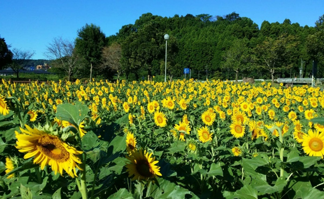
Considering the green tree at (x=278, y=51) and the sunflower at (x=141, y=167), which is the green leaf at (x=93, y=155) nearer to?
the sunflower at (x=141, y=167)

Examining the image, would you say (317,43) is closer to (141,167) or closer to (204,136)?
(204,136)

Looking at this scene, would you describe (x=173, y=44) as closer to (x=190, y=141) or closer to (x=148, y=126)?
(x=148, y=126)

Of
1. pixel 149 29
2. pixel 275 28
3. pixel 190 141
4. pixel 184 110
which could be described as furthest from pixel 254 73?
pixel 190 141

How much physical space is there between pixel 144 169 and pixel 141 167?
15 millimetres

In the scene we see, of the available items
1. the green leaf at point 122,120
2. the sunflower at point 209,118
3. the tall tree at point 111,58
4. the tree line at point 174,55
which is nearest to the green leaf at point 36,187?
the green leaf at point 122,120

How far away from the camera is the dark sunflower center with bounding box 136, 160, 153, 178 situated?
1122mm

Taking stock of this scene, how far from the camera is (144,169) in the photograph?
113cm

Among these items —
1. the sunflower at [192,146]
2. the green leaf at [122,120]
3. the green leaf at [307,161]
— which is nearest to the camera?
the green leaf at [122,120]

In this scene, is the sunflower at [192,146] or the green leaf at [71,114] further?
the sunflower at [192,146]

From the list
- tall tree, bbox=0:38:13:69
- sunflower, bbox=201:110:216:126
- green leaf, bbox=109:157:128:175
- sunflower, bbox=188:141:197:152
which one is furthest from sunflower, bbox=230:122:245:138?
tall tree, bbox=0:38:13:69

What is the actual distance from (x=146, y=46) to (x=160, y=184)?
33.9 meters

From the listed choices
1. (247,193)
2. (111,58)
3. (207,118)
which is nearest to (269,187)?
(247,193)

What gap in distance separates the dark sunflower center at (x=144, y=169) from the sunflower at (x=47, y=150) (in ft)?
1.13

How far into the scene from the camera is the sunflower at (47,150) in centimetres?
82
